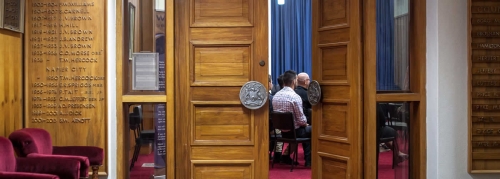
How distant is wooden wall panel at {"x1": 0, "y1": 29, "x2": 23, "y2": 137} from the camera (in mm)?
4590

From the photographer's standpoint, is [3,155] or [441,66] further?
[441,66]

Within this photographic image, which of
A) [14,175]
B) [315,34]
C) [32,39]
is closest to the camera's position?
[14,175]

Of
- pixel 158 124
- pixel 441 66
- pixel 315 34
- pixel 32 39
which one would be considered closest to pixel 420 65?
pixel 441 66

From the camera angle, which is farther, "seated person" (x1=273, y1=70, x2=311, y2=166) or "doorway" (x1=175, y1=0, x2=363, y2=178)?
"seated person" (x1=273, y1=70, x2=311, y2=166)

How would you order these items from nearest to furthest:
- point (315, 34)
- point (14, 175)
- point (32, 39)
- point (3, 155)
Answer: point (14, 175) → point (3, 155) → point (32, 39) → point (315, 34)

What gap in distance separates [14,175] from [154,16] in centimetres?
201

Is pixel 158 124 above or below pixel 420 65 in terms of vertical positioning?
below

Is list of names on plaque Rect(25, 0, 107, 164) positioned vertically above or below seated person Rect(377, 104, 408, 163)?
above

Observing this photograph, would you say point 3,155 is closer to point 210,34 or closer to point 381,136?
point 210,34

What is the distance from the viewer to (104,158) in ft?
16.5

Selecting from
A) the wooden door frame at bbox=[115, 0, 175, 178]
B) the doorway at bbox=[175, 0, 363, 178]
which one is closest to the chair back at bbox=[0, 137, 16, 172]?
the wooden door frame at bbox=[115, 0, 175, 178]

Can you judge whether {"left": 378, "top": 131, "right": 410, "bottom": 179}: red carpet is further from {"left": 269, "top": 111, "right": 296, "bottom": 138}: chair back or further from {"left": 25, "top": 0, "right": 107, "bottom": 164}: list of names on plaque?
{"left": 25, "top": 0, "right": 107, "bottom": 164}: list of names on plaque

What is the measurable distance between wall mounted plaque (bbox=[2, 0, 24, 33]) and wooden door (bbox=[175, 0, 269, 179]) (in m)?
1.23

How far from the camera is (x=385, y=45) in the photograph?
17.1ft
